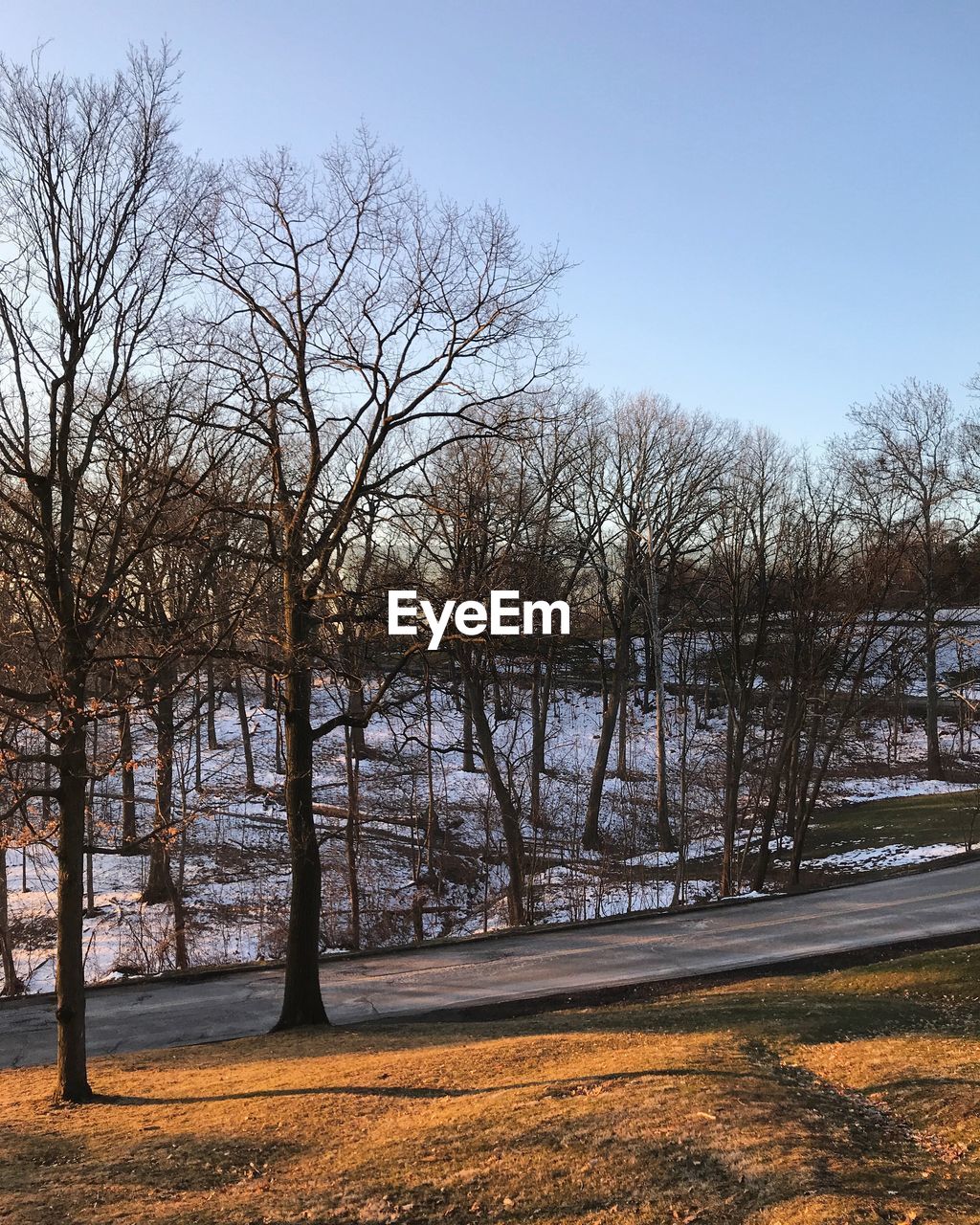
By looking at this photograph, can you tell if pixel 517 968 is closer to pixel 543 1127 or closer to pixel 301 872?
pixel 301 872

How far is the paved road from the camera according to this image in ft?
42.5

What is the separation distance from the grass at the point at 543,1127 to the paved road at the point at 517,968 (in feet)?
6.39

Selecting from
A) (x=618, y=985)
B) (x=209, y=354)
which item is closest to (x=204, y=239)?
(x=209, y=354)

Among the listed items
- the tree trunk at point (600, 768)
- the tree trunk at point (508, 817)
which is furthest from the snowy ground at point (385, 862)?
the tree trunk at point (600, 768)

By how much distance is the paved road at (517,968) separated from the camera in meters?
13.0

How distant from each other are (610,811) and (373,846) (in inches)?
366

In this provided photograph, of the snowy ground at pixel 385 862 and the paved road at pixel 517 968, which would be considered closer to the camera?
the paved road at pixel 517 968

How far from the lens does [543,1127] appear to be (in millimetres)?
6777

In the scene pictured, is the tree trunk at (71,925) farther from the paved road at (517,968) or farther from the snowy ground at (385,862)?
the snowy ground at (385,862)

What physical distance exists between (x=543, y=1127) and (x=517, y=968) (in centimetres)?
837

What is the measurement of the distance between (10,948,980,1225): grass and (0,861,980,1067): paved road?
1948mm

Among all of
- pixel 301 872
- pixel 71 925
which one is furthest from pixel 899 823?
pixel 71 925

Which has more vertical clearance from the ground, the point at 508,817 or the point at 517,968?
the point at 508,817

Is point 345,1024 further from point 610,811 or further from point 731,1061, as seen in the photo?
point 610,811
